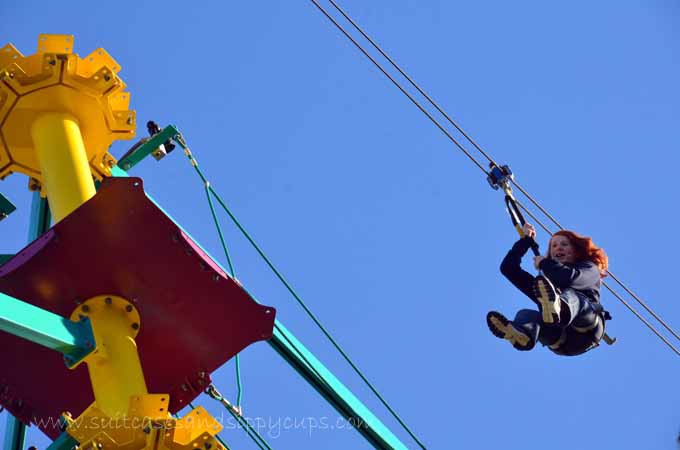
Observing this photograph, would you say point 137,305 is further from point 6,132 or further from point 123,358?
point 6,132

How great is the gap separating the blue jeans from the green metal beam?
3648 mm

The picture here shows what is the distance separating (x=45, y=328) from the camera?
5.90 m

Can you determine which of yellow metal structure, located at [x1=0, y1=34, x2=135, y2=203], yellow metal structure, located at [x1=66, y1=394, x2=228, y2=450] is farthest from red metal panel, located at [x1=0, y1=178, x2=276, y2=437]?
yellow metal structure, located at [x1=66, y1=394, x2=228, y2=450]

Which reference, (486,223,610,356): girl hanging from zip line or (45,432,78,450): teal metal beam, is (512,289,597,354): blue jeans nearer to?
(486,223,610,356): girl hanging from zip line

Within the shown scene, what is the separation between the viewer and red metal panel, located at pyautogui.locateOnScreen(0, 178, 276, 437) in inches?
270

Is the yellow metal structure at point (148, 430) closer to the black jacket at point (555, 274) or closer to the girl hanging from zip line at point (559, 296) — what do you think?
the girl hanging from zip line at point (559, 296)

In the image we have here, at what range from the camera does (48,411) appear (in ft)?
24.8

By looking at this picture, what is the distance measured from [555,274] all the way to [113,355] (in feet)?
13.6

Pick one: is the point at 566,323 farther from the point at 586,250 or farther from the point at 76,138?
the point at 76,138

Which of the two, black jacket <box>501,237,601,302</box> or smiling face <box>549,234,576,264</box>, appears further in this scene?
smiling face <box>549,234,576,264</box>

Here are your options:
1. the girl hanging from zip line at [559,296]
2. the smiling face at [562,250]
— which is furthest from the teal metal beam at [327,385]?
the smiling face at [562,250]

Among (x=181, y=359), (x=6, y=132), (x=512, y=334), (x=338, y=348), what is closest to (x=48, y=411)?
(x=181, y=359)

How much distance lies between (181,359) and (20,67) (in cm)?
219

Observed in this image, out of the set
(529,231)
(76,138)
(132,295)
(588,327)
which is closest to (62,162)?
(76,138)
